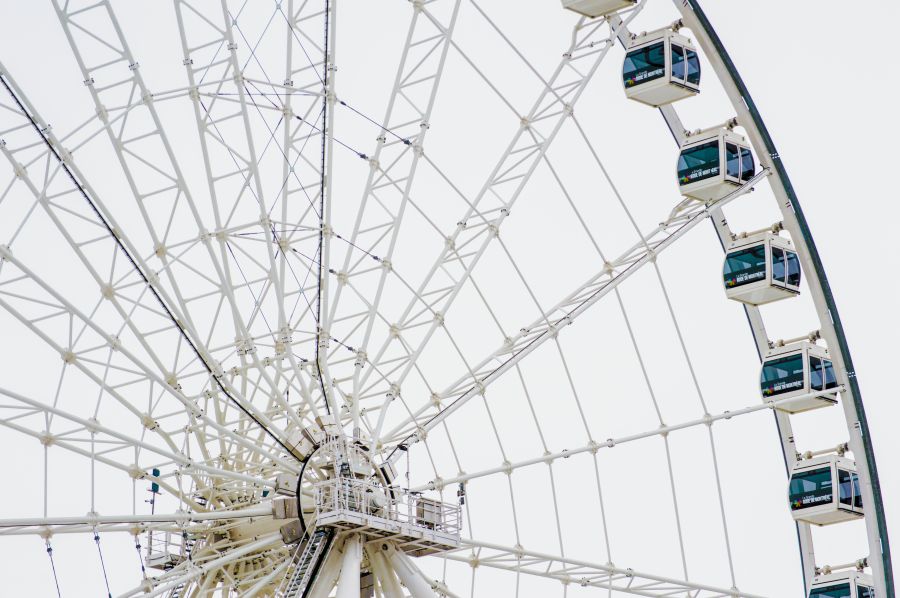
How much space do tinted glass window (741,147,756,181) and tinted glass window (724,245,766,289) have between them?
2176 millimetres

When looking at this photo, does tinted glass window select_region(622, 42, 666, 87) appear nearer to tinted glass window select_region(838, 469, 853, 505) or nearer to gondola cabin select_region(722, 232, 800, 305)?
gondola cabin select_region(722, 232, 800, 305)

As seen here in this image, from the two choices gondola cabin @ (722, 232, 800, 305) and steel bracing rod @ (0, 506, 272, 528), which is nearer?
steel bracing rod @ (0, 506, 272, 528)

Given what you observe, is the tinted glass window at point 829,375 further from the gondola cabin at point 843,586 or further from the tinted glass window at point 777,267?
the gondola cabin at point 843,586

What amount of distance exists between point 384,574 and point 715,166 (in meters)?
13.9

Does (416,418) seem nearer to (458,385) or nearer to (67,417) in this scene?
(458,385)

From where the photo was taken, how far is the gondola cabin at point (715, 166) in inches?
1692

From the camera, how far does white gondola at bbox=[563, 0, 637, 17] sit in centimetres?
4156

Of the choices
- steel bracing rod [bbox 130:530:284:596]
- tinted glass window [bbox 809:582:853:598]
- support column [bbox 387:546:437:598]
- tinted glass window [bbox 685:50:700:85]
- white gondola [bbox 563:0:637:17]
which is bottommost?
tinted glass window [bbox 809:582:853:598]

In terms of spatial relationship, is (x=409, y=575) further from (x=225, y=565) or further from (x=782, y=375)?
(x=782, y=375)

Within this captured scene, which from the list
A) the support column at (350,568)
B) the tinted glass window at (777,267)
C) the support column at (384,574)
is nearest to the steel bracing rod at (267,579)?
the support column at (350,568)

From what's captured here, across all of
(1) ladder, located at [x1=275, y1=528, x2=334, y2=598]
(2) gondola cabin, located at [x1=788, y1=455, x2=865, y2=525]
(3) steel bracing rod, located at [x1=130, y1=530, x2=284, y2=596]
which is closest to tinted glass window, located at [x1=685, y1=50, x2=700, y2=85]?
(2) gondola cabin, located at [x1=788, y1=455, x2=865, y2=525]

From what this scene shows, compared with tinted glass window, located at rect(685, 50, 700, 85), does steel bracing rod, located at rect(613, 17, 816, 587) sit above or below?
below

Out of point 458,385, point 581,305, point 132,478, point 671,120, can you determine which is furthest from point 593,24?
point 132,478

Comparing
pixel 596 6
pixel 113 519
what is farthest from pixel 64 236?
pixel 596 6
